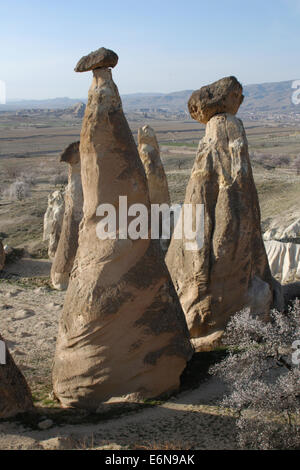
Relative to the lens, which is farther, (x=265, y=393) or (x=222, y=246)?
(x=222, y=246)

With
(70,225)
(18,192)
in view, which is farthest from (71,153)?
(18,192)

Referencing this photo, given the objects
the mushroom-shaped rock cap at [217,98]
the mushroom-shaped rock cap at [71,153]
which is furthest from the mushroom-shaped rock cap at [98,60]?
the mushroom-shaped rock cap at [71,153]

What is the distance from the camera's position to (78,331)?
644 centimetres

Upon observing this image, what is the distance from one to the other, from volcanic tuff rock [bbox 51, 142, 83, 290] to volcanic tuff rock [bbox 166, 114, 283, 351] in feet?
17.5

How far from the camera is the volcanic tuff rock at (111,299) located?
6.36 metres

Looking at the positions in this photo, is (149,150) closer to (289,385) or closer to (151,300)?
(151,300)

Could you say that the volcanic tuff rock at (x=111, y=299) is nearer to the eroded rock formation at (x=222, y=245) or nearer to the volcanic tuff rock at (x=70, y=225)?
the eroded rock formation at (x=222, y=245)

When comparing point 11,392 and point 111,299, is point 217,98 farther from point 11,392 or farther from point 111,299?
point 11,392

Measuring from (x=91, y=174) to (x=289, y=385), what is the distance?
11.1ft

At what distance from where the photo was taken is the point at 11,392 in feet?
20.0

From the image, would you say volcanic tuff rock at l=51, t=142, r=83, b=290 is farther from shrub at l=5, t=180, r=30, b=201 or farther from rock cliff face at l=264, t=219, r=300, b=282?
shrub at l=5, t=180, r=30, b=201

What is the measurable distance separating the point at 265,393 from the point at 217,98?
4.98 meters

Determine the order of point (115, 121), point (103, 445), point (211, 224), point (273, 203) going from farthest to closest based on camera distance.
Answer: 1. point (273, 203)
2. point (211, 224)
3. point (115, 121)
4. point (103, 445)
